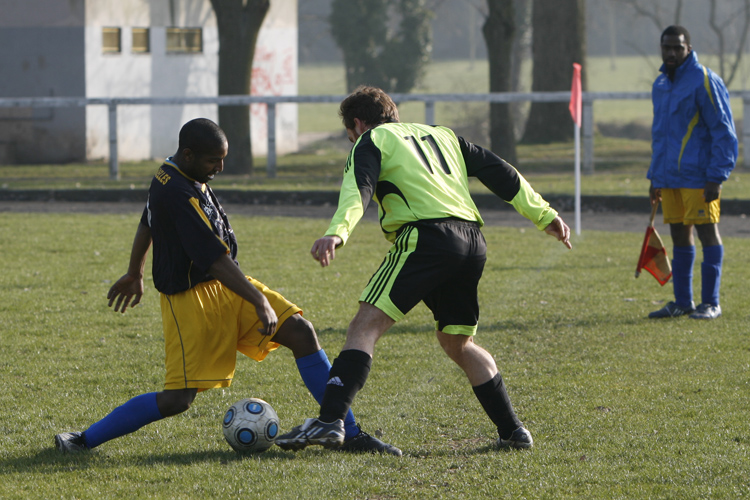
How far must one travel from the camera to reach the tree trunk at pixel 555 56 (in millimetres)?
23453

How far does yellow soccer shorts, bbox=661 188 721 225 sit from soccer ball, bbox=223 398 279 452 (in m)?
3.95

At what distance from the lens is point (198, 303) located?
4141 millimetres

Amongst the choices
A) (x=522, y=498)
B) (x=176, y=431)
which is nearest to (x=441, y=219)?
(x=522, y=498)

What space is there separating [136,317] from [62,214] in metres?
7.31

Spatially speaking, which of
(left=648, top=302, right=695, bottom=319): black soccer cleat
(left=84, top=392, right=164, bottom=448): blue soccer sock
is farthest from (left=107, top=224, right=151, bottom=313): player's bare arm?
(left=648, top=302, right=695, bottom=319): black soccer cleat

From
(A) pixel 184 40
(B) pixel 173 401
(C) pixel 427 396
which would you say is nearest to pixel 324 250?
(B) pixel 173 401

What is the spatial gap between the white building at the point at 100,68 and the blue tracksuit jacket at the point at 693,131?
1799cm

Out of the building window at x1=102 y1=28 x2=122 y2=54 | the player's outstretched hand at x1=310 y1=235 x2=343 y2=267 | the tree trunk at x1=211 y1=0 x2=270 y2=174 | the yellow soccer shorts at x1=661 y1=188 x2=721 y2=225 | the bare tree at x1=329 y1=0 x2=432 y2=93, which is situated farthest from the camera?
the bare tree at x1=329 y1=0 x2=432 y2=93

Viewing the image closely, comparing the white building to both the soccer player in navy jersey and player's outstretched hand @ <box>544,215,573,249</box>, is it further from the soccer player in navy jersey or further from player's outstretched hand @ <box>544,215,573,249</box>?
player's outstretched hand @ <box>544,215,573,249</box>

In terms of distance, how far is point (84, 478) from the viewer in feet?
13.1

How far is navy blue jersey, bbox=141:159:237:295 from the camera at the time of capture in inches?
155

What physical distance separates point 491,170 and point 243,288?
1297 millimetres

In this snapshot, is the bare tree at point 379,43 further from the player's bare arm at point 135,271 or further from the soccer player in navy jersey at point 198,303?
the soccer player in navy jersey at point 198,303

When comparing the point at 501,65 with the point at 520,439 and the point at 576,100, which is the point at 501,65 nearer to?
the point at 576,100
